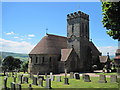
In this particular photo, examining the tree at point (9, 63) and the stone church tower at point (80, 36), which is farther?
the tree at point (9, 63)

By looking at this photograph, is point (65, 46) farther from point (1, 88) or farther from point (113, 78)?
point (1, 88)

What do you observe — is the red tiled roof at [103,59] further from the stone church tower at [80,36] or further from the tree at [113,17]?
the tree at [113,17]

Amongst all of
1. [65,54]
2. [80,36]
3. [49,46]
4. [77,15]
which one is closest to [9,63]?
[49,46]

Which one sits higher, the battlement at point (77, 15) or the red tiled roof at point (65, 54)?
the battlement at point (77, 15)

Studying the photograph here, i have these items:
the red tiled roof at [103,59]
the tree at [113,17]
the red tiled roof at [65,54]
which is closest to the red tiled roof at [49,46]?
the red tiled roof at [65,54]

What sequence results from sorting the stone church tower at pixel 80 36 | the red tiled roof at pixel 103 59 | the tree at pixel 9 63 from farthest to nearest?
1. the tree at pixel 9 63
2. the red tiled roof at pixel 103 59
3. the stone church tower at pixel 80 36

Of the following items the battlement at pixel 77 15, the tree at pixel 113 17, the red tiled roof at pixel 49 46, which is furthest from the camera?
the battlement at pixel 77 15

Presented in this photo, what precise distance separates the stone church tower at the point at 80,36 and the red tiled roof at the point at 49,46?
275 centimetres

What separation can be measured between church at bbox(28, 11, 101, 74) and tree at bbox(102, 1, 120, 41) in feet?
57.9

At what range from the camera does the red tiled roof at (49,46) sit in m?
34.2

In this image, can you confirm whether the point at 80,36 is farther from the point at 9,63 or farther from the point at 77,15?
the point at 9,63

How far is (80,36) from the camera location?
36.6 meters

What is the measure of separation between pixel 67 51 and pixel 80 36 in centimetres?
490

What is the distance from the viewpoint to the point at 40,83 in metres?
16.3
